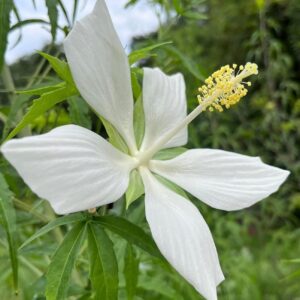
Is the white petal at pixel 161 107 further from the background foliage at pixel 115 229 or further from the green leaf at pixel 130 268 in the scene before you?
the green leaf at pixel 130 268

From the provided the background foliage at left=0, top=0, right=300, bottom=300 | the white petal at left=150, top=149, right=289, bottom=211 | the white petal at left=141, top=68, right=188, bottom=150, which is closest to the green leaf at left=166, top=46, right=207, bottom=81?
the background foliage at left=0, top=0, right=300, bottom=300

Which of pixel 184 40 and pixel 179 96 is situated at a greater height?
pixel 179 96

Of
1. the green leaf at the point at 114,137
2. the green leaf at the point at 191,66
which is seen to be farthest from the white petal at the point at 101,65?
the green leaf at the point at 191,66

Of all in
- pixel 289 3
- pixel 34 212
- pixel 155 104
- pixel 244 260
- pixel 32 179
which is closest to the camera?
pixel 32 179

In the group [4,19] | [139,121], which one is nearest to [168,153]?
[139,121]

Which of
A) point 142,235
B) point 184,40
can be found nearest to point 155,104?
point 142,235

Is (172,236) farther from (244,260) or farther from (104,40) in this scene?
(244,260)
